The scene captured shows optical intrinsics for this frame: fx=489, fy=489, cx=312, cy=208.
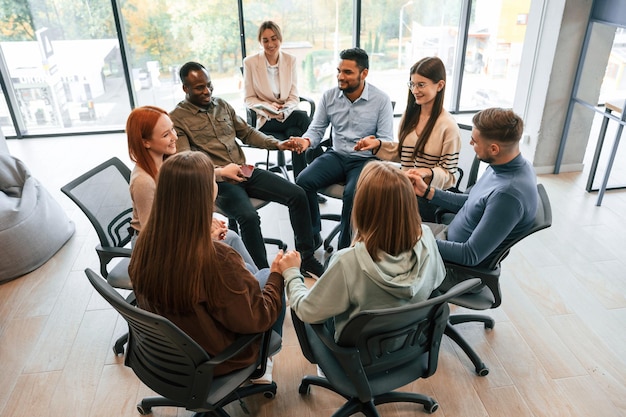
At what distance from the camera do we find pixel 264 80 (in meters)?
4.01

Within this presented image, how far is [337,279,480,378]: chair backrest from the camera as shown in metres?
1.49

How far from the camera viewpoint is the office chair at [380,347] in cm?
154

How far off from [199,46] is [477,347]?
171 inches

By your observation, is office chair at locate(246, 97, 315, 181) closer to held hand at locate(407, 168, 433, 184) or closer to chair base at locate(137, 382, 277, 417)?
held hand at locate(407, 168, 433, 184)

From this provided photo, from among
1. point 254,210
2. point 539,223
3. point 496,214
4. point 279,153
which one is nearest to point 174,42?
point 279,153

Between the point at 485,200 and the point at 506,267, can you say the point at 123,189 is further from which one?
the point at 506,267

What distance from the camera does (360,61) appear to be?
3.02m

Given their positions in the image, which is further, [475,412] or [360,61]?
[360,61]

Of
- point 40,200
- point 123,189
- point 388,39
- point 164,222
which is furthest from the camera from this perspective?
point 388,39

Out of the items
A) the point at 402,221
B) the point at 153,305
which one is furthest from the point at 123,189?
the point at 402,221

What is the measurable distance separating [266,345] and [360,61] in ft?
6.31

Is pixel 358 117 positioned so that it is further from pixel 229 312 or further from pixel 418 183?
pixel 229 312

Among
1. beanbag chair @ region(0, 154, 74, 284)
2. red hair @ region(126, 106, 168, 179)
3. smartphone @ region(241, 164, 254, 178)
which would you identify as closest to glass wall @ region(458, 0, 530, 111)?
smartphone @ region(241, 164, 254, 178)

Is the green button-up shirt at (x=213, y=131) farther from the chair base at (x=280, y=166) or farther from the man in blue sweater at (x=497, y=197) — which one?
the man in blue sweater at (x=497, y=197)
